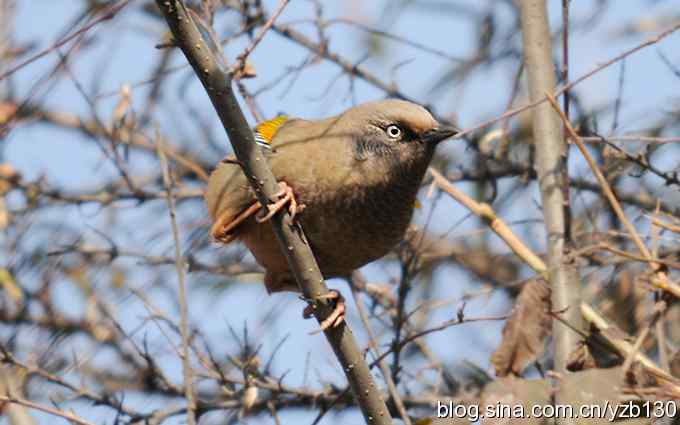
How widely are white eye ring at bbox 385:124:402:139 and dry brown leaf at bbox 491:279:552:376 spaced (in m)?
0.83

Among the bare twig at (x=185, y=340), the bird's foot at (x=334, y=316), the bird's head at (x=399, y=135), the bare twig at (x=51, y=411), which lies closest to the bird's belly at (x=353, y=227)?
the bird's head at (x=399, y=135)

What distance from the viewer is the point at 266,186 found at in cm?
339

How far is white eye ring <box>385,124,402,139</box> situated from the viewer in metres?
4.37

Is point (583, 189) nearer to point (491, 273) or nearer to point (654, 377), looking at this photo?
point (491, 273)

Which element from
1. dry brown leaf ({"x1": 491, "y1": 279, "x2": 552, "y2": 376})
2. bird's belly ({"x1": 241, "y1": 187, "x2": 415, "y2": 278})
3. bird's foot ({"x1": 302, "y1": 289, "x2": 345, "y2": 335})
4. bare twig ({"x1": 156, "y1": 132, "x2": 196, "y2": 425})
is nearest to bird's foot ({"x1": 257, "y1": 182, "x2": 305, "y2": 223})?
bird's belly ({"x1": 241, "y1": 187, "x2": 415, "y2": 278})

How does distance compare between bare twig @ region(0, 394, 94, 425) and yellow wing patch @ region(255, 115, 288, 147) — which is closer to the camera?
bare twig @ region(0, 394, 94, 425)

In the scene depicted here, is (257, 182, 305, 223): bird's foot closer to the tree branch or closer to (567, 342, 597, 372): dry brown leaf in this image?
the tree branch

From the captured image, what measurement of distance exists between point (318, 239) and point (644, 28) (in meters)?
3.32

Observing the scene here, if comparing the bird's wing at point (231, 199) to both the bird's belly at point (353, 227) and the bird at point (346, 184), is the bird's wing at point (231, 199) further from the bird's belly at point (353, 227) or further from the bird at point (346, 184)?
the bird's belly at point (353, 227)

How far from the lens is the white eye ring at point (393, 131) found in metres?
4.37

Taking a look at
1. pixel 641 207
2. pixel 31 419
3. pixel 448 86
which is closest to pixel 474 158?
pixel 448 86

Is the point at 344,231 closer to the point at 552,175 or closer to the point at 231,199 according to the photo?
the point at 231,199

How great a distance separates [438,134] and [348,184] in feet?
1.42

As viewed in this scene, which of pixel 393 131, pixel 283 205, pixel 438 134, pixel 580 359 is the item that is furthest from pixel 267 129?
pixel 580 359
